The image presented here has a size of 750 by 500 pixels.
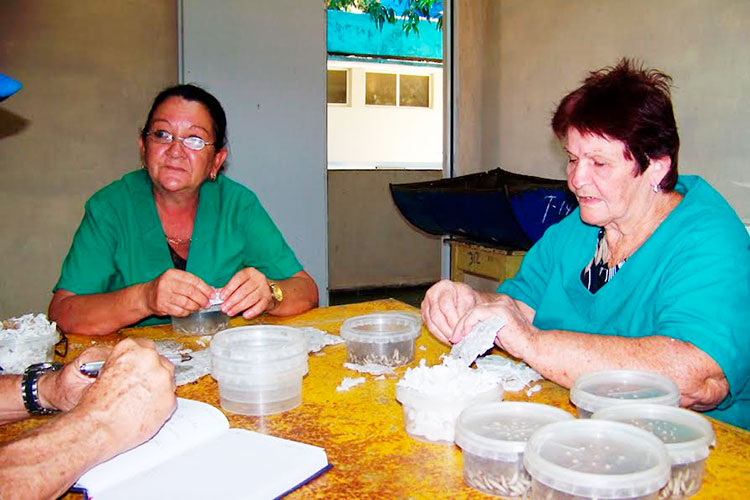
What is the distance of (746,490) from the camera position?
940 mm

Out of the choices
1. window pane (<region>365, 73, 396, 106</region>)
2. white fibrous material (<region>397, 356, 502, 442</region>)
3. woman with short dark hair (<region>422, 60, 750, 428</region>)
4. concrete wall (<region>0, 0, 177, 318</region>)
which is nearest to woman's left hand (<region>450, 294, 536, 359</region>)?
woman with short dark hair (<region>422, 60, 750, 428</region>)

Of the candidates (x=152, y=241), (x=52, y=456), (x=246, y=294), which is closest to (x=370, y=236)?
(x=152, y=241)

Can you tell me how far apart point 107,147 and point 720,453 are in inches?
169

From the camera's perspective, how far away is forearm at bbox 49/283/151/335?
1.88m

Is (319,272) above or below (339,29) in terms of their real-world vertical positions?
below

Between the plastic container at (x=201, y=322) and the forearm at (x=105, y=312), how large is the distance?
101 mm

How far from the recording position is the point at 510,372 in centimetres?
146

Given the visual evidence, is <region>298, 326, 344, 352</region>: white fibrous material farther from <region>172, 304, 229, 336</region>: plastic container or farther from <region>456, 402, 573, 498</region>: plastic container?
<region>456, 402, 573, 498</region>: plastic container

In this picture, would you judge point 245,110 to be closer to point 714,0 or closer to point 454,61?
point 454,61

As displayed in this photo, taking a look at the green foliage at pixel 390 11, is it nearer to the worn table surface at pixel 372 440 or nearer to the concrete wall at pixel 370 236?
the concrete wall at pixel 370 236

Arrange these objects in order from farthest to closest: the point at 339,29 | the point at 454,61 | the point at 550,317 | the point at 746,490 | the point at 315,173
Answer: the point at 339,29 → the point at 454,61 → the point at 315,173 → the point at 550,317 → the point at 746,490

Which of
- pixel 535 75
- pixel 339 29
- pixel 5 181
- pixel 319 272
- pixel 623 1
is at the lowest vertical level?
pixel 319 272

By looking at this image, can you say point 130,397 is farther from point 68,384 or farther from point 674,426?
point 674,426

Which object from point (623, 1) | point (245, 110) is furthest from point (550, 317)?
point (245, 110)
